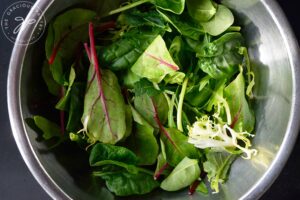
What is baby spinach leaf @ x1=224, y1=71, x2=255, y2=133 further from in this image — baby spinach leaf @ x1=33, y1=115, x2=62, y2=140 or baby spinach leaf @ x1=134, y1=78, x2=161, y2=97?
baby spinach leaf @ x1=33, y1=115, x2=62, y2=140

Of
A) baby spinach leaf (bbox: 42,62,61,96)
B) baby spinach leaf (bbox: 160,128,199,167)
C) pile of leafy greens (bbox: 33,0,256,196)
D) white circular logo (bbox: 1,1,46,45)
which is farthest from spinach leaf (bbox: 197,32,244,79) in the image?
white circular logo (bbox: 1,1,46,45)

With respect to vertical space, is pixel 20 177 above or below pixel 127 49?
below

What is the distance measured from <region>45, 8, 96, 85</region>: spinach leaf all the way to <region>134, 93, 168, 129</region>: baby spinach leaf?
0.44 ft

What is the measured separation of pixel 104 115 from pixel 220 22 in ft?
0.79

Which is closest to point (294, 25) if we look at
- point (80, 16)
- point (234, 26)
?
point (234, 26)

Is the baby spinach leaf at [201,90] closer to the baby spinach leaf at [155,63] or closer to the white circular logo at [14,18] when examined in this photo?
the baby spinach leaf at [155,63]

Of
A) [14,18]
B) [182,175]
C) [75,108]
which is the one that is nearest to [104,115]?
[75,108]

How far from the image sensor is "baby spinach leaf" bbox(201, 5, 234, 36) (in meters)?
0.76

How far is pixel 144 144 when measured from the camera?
2.61 feet

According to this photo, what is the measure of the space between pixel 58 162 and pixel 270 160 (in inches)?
13.0

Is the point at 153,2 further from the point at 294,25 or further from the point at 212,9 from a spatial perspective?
Result: the point at 294,25

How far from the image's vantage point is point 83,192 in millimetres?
748

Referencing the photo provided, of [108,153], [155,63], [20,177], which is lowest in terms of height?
[20,177]

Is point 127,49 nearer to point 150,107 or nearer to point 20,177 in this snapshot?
point 150,107
